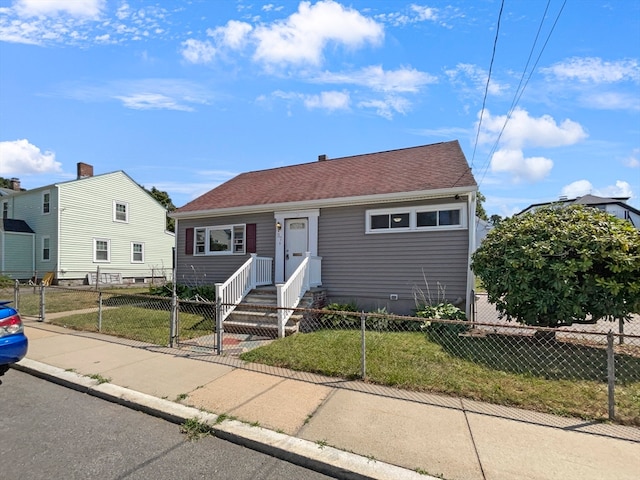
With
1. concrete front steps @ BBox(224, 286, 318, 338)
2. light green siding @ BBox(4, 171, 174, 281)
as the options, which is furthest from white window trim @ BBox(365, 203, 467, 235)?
light green siding @ BBox(4, 171, 174, 281)

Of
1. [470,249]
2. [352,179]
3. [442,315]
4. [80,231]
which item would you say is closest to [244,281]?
[352,179]

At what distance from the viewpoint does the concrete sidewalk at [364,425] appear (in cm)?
298

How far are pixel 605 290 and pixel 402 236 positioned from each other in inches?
183

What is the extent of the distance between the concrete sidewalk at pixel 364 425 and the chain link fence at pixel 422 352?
11.8 inches

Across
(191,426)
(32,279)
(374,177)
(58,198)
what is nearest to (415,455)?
(191,426)

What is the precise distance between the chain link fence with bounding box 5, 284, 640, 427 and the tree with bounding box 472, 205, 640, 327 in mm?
477

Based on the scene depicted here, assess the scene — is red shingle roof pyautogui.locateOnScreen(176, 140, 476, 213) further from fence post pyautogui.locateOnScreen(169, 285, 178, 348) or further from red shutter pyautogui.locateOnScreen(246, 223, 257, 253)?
fence post pyautogui.locateOnScreen(169, 285, 178, 348)

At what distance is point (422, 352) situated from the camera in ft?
19.8

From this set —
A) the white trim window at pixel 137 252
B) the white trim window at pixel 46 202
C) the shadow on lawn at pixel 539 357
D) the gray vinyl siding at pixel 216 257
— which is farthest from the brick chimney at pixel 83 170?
the shadow on lawn at pixel 539 357

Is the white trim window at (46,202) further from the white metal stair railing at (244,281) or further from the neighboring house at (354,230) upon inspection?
the white metal stair railing at (244,281)

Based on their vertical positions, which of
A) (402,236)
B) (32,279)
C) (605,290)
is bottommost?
(32,279)

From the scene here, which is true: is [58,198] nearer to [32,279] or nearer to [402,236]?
[32,279]

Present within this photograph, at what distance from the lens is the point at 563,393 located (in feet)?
14.6

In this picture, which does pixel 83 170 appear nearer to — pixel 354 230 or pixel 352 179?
pixel 352 179
